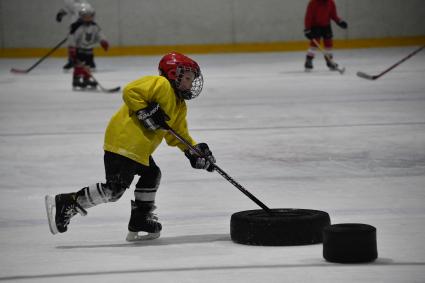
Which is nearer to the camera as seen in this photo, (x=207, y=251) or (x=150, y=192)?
(x=207, y=251)

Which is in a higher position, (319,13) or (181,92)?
(181,92)

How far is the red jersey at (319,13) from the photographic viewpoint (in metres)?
14.2

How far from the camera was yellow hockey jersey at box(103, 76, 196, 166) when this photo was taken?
4.30 m

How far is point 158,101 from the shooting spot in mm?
4336

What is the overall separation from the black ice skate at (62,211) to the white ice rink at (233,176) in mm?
76

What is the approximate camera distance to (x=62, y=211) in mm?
4430

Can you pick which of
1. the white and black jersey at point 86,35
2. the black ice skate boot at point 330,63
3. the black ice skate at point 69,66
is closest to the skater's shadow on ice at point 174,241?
the white and black jersey at point 86,35

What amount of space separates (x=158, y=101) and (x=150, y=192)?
16.2 inches

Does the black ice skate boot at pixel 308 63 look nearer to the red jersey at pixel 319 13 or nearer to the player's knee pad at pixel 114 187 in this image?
the red jersey at pixel 319 13

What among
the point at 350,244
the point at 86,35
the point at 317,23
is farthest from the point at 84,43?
the point at 350,244

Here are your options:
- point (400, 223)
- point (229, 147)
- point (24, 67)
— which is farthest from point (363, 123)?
point (24, 67)

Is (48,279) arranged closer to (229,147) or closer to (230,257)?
(230,257)

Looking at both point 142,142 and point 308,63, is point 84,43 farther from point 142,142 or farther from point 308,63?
point 142,142

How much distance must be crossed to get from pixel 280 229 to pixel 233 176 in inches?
82.0
